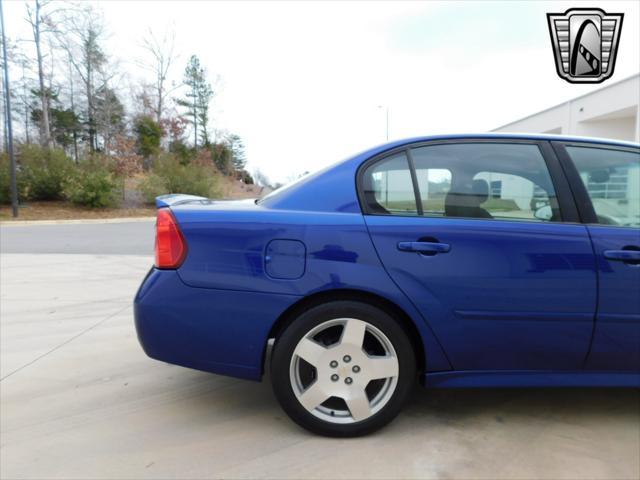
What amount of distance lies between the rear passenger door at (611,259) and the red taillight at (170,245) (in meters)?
1.99

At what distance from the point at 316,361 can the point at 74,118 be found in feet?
149

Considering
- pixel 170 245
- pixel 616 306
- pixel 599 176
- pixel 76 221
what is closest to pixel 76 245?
pixel 170 245

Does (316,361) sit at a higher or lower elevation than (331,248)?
lower

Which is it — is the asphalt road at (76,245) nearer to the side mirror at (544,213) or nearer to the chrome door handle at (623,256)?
the side mirror at (544,213)

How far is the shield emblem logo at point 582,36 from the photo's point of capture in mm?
9047

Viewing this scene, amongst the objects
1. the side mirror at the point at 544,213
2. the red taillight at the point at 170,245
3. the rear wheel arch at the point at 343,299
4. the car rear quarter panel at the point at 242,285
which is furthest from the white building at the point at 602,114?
the red taillight at the point at 170,245

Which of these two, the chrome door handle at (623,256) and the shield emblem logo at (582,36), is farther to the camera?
the shield emblem logo at (582,36)

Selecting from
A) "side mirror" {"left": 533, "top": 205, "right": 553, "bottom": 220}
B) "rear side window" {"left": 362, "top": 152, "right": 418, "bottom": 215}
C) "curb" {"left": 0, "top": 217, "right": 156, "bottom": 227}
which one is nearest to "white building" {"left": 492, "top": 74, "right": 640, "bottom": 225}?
"side mirror" {"left": 533, "top": 205, "right": 553, "bottom": 220}

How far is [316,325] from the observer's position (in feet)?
6.48

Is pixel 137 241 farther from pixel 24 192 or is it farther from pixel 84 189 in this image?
pixel 24 192

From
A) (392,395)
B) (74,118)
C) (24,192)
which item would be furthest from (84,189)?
(74,118)

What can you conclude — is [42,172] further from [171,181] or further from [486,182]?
[486,182]

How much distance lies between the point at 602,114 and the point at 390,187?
22597 mm

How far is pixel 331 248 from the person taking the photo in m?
1.97
